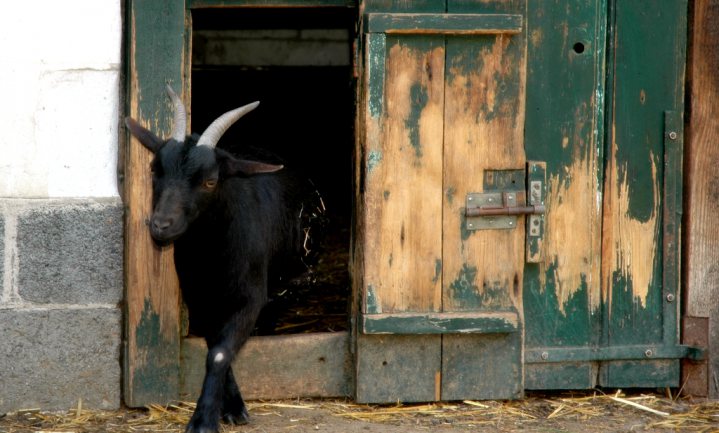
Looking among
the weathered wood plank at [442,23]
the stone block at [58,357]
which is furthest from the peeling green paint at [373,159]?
the stone block at [58,357]

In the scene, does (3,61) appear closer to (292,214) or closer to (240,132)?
(292,214)

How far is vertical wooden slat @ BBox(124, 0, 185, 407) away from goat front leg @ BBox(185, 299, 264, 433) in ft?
0.97

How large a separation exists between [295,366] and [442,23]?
2.02 m

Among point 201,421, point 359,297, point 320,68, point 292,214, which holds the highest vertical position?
point 320,68

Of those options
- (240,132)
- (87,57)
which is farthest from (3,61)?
(240,132)

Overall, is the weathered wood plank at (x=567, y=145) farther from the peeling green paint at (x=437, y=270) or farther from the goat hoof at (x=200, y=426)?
the goat hoof at (x=200, y=426)

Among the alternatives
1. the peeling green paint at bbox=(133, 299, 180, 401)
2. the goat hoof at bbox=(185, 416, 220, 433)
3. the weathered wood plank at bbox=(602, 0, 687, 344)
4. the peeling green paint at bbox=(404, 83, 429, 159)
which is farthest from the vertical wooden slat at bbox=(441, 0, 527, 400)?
the peeling green paint at bbox=(133, 299, 180, 401)

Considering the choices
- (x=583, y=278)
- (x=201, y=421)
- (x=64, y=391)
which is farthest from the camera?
(x=583, y=278)

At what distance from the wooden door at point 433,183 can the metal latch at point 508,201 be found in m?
0.02

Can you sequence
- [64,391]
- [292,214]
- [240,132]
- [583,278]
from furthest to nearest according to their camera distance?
1. [240,132]
2. [292,214]
3. [583,278]
4. [64,391]

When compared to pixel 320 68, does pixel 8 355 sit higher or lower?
lower

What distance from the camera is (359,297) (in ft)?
19.8

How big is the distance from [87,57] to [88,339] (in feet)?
4.73

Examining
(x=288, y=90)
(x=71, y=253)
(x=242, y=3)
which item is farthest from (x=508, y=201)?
(x=288, y=90)
